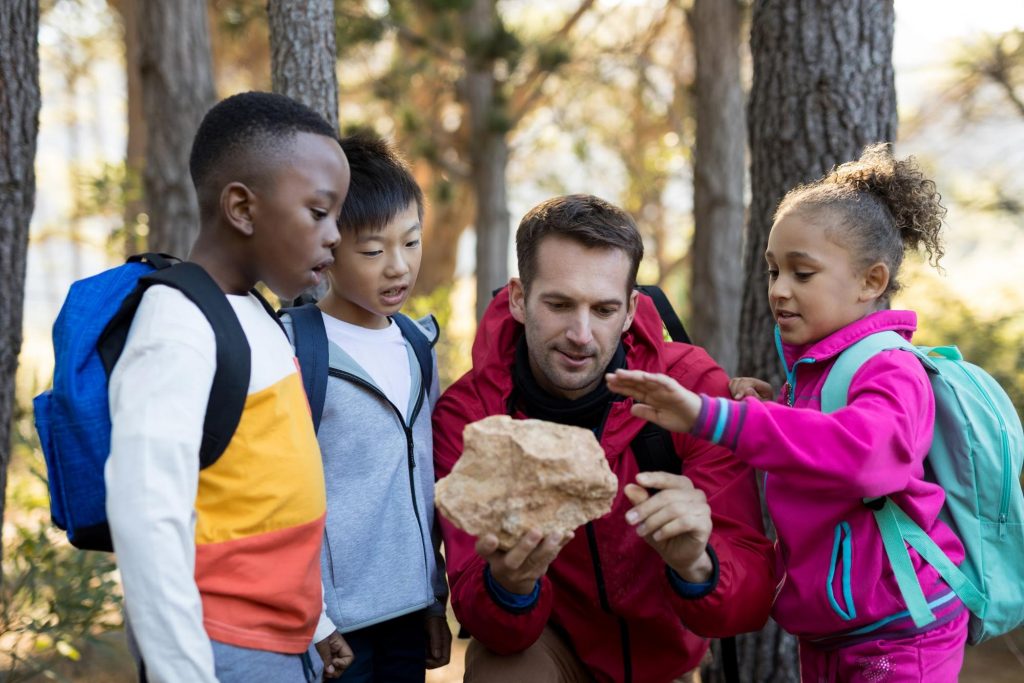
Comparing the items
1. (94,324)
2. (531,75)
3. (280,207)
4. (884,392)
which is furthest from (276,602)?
(531,75)

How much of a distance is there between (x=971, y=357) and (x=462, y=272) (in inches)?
411

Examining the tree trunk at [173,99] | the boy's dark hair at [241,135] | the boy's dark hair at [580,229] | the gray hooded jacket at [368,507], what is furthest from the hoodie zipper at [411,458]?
the tree trunk at [173,99]

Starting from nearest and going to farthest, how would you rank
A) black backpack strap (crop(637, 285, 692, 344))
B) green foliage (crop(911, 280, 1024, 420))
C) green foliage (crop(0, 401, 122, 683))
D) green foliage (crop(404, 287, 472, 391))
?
black backpack strap (crop(637, 285, 692, 344)), green foliage (crop(0, 401, 122, 683)), green foliage (crop(911, 280, 1024, 420)), green foliage (crop(404, 287, 472, 391))

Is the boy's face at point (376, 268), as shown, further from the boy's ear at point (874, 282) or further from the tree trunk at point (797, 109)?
the tree trunk at point (797, 109)

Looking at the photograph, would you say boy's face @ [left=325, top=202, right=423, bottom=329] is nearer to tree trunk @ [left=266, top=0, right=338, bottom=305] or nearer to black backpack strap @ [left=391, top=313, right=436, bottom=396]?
black backpack strap @ [left=391, top=313, right=436, bottom=396]

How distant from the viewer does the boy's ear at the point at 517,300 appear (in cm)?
280

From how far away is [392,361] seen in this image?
2.58 m

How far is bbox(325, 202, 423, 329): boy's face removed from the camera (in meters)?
2.46

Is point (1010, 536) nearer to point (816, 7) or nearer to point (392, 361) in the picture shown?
point (392, 361)

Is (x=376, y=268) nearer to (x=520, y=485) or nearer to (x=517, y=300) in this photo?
(x=517, y=300)

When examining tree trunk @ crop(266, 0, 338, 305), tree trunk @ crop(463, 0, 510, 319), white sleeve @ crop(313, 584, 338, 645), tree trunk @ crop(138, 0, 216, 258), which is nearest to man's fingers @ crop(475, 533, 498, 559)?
white sleeve @ crop(313, 584, 338, 645)

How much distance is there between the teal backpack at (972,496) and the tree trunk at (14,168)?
8.62 ft

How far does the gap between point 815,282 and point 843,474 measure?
1.80 ft

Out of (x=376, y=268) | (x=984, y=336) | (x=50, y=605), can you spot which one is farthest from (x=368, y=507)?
(x=984, y=336)
